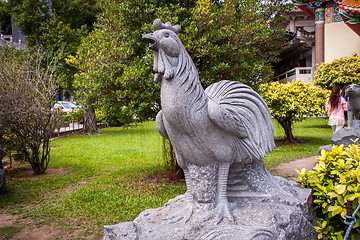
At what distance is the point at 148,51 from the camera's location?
187 inches

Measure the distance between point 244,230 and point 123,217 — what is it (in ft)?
8.11

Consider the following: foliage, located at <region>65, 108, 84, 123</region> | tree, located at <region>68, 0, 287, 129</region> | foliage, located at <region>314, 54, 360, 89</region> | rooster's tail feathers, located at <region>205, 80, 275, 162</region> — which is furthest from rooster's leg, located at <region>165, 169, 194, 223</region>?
foliage, located at <region>65, 108, 84, 123</region>

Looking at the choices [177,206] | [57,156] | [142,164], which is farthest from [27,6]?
[177,206]

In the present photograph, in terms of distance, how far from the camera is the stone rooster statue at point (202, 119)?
2322 mm

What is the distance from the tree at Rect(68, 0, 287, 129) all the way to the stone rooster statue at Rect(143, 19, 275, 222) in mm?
2159

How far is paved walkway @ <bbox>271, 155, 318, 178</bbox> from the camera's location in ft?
20.9

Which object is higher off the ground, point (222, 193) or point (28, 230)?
point (222, 193)

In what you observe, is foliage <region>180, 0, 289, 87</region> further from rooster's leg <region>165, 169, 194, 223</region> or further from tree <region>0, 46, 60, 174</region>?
tree <region>0, 46, 60, 174</region>

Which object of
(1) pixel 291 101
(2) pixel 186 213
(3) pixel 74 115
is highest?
(1) pixel 291 101

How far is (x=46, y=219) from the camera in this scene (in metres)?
4.35

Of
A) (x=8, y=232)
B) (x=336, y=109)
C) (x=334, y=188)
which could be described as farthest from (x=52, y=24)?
(x=334, y=188)

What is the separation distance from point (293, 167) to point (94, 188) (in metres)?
4.69

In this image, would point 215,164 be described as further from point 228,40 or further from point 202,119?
point 228,40

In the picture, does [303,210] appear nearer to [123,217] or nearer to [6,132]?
[123,217]
